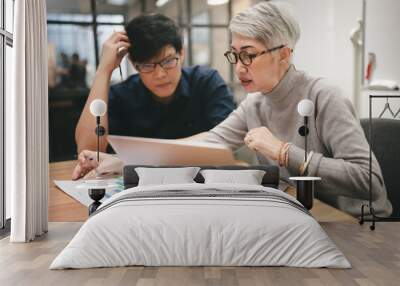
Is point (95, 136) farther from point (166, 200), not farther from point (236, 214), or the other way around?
point (236, 214)

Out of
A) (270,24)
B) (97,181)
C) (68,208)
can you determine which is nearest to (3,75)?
(97,181)

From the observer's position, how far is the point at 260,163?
576 cm

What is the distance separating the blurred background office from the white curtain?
0.60 meters

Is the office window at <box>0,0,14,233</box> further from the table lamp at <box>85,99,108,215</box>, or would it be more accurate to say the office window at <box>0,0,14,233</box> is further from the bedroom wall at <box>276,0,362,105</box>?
the bedroom wall at <box>276,0,362,105</box>

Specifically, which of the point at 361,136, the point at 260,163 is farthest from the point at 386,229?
the point at 260,163

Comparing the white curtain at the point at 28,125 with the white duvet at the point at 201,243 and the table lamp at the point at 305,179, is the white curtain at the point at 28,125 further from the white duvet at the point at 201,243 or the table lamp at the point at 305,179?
the table lamp at the point at 305,179

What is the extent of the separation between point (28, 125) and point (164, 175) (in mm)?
1364

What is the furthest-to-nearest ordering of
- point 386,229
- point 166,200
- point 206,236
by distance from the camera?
point 386,229 < point 166,200 < point 206,236

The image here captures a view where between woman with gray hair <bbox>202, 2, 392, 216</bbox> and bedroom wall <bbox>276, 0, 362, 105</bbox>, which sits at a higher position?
bedroom wall <bbox>276, 0, 362, 105</bbox>

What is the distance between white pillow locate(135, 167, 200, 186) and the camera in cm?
543

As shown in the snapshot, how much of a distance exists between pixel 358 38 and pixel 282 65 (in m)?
0.82

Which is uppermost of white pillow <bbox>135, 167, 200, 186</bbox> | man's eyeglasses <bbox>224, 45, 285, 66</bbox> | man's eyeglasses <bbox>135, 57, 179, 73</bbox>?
man's eyeglasses <bbox>224, 45, 285, 66</bbox>

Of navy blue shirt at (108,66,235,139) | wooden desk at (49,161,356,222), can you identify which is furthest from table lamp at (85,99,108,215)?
wooden desk at (49,161,356,222)

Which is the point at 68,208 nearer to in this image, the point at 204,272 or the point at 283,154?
the point at 283,154
